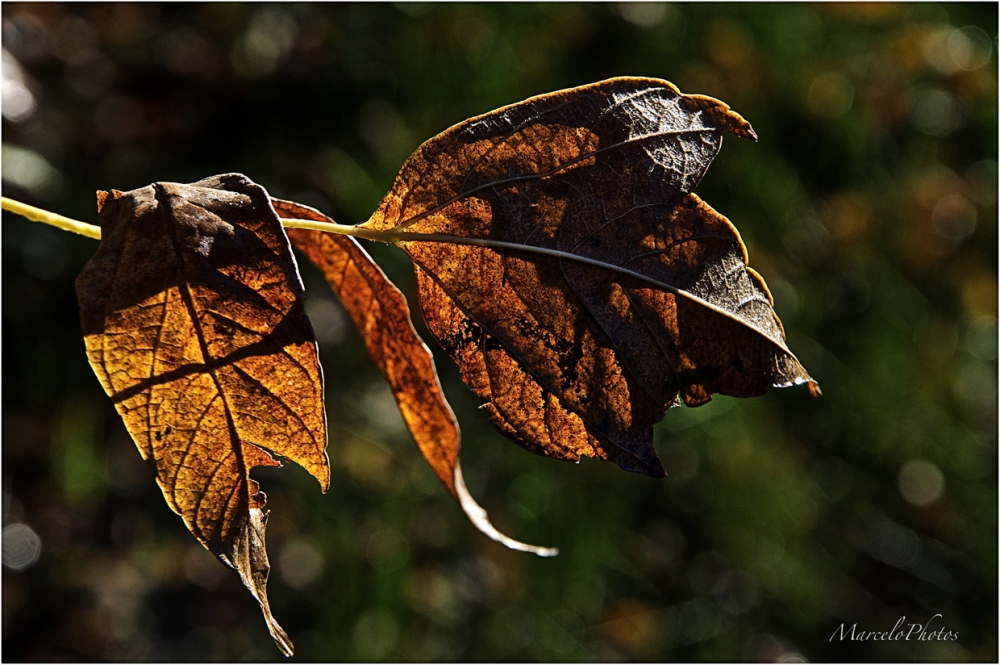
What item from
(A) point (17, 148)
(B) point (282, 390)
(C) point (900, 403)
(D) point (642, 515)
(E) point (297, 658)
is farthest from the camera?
(C) point (900, 403)

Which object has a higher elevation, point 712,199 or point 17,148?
point 17,148

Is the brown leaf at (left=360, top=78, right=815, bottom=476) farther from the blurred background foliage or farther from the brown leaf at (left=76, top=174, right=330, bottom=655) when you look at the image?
the blurred background foliage

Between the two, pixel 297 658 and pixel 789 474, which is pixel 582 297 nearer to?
pixel 297 658

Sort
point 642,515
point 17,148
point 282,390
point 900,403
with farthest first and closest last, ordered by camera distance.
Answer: point 900,403, point 642,515, point 17,148, point 282,390

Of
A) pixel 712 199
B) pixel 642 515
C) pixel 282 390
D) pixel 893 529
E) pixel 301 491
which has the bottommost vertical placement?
pixel 893 529

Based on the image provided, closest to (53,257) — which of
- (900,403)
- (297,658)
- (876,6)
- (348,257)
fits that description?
(297,658)

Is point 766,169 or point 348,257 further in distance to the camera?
point 766,169

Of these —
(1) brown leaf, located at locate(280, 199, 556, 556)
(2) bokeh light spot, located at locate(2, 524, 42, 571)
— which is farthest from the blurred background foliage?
(1) brown leaf, located at locate(280, 199, 556, 556)

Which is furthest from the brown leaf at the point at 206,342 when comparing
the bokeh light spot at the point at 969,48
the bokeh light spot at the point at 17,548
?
the bokeh light spot at the point at 969,48
